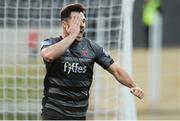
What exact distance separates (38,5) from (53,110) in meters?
3.45

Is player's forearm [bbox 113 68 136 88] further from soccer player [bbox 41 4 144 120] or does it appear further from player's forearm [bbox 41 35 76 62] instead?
player's forearm [bbox 41 35 76 62]

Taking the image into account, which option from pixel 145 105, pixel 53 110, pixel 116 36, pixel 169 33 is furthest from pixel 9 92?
pixel 169 33

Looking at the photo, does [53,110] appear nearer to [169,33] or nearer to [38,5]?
[38,5]

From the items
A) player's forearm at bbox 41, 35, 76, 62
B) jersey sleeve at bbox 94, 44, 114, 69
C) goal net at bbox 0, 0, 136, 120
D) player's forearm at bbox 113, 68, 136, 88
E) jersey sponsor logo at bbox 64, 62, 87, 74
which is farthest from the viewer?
goal net at bbox 0, 0, 136, 120

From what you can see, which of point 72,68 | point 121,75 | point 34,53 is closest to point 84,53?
point 72,68

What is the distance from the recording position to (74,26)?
758 cm

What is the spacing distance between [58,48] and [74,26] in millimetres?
274

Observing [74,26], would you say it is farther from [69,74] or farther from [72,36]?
[69,74]

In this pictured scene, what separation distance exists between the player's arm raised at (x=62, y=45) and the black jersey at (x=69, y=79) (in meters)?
0.16

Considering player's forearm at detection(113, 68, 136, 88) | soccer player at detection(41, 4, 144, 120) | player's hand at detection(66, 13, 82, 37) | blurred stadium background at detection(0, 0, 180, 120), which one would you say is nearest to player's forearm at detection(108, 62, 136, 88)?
player's forearm at detection(113, 68, 136, 88)

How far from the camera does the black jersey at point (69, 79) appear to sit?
7.70 metres

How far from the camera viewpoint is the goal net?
10859 millimetres

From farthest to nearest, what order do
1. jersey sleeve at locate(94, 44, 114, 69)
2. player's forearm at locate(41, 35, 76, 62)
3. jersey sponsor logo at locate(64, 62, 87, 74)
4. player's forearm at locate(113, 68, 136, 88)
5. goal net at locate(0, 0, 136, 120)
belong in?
1. goal net at locate(0, 0, 136, 120)
2. player's forearm at locate(113, 68, 136, 88)
3. jersey sleeve at locate(94, 44, 114, 69)
4. jersey sponsor logo at locate(64, 62, 87, 74)
5. player's forearm at locate(41, 35, 76, 62)

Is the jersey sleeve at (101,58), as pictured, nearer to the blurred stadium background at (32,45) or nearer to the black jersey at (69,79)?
the black jersey at (69,79)
